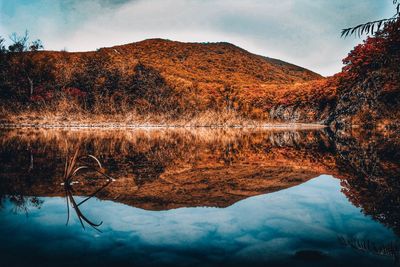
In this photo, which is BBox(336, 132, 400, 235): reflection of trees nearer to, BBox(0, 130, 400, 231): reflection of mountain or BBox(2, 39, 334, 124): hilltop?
BBox(0, 130, 400, 231): reflection of mountain

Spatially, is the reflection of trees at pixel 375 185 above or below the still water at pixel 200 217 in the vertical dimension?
above

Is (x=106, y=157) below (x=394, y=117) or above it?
below

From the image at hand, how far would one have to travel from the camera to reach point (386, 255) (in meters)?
1.68

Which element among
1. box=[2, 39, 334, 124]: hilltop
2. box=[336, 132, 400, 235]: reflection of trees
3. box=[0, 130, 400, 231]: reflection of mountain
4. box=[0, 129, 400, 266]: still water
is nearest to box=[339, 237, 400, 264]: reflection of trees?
box=[0, 129, 400, 266]: still water

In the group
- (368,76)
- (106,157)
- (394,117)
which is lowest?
(106,157)

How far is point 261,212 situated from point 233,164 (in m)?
2.77

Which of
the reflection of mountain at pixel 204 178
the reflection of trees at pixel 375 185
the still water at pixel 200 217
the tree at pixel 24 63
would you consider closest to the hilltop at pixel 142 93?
the tree at pixel 24 63

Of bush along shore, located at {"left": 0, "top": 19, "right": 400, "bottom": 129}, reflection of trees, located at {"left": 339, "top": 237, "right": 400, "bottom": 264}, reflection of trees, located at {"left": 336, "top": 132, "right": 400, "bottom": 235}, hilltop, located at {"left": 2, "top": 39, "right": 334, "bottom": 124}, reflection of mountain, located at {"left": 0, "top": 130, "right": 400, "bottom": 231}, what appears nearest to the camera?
reflection of trees, located at {"left": 339, "top": 237, "right": 400, "bottom": 264}

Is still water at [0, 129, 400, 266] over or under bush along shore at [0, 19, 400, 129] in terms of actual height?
under

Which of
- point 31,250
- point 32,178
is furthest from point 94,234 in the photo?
point 32,178

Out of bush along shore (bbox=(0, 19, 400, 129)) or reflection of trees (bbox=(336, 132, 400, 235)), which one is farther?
bush along shore (bbox=(0, 19, 400, 129))

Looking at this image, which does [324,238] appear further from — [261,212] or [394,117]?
[394,117]

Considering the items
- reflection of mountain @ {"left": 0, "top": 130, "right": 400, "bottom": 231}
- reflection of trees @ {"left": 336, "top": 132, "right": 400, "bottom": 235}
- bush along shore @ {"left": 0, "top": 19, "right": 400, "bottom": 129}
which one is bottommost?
reflection of mountain @ {"left": 0, "top": 130, "right": 400, "bottom": 231}

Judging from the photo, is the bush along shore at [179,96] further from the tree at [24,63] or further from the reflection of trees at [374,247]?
the reflection of trees at [374,247]
